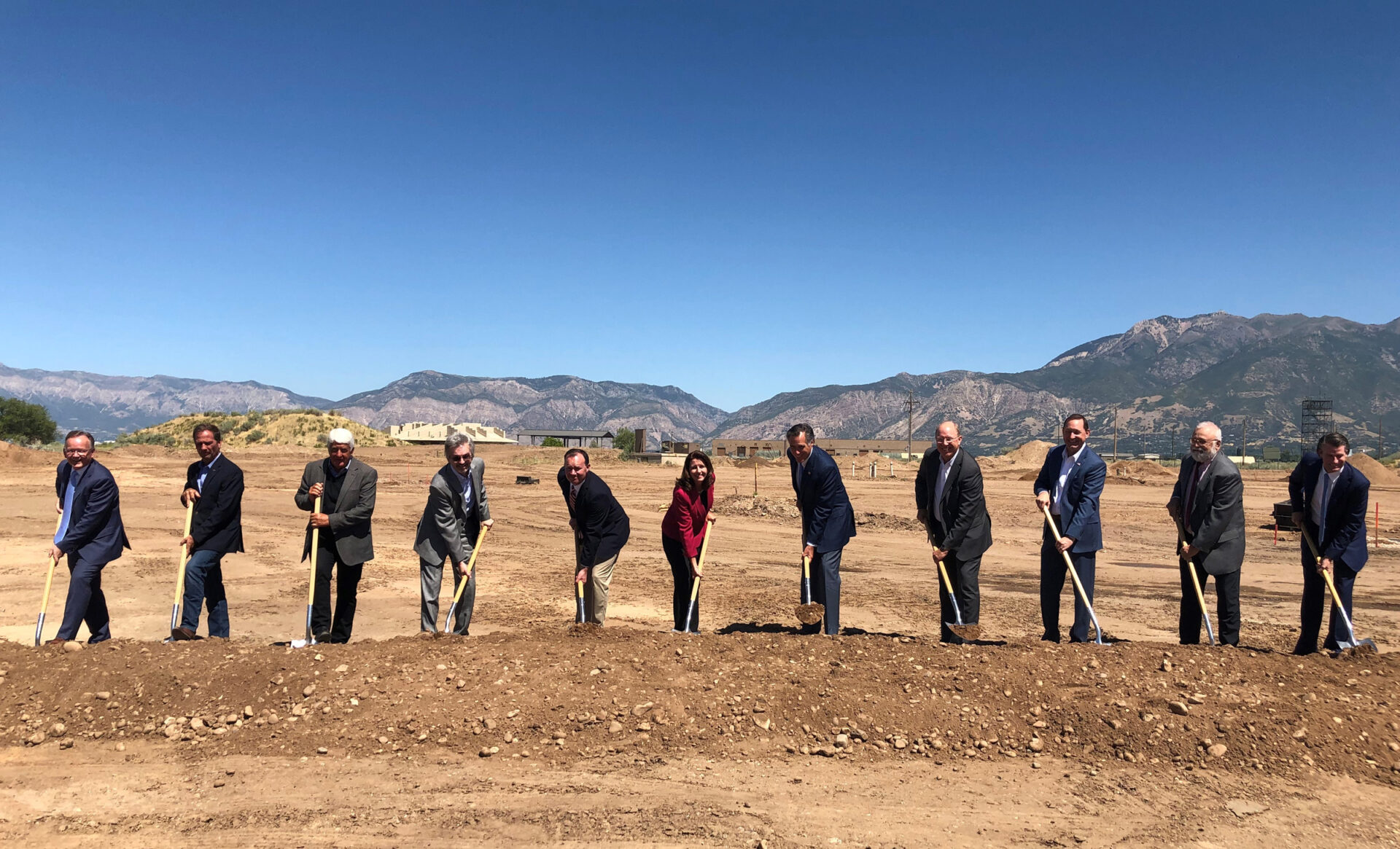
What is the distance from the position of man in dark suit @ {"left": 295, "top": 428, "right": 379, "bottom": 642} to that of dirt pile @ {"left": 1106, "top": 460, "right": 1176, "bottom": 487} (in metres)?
42.1

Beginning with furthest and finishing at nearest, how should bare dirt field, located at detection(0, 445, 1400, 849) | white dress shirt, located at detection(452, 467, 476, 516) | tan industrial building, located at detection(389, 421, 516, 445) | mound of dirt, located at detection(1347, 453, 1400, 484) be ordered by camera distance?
tan industrial building, located at detection(389, 421, 516, 445) → mound of dirt, located at detection(1347, 453, 1400, 484) → white dress shirt, located at detection(452, 467, 476, 516) → bare dirt field, located at detection(0, 445, 1400, 849)

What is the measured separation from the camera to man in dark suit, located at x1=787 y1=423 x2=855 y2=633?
682 cm

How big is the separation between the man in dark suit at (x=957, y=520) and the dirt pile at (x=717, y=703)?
0.88 m

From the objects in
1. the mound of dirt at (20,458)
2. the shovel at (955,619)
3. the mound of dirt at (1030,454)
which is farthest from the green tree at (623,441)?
the shovel at (955,619)

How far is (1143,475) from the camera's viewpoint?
44219 millimetres

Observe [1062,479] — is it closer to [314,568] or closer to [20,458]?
[314,568]

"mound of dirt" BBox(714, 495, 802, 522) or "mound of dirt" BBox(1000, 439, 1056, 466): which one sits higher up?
"mound of dirt" BBox(1000, 439, 1056, 466)

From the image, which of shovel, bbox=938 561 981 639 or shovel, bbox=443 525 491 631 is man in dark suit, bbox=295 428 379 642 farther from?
shovel, bbox=938 561 981 639

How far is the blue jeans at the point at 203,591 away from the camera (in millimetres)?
6238

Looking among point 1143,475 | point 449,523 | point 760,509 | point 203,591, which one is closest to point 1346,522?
point 449,523

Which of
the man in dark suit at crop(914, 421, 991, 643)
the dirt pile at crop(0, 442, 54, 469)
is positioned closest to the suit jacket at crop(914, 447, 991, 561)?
the man in dark suit at crop(914, 421, 991, 643)

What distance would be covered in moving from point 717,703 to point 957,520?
2.76 meters

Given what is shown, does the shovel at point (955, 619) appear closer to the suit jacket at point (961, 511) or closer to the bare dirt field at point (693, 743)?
the suit jacket at point (961, 511)

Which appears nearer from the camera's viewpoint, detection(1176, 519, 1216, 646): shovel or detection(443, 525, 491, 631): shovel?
detection(1176, 519, 1216, 646): shovel
